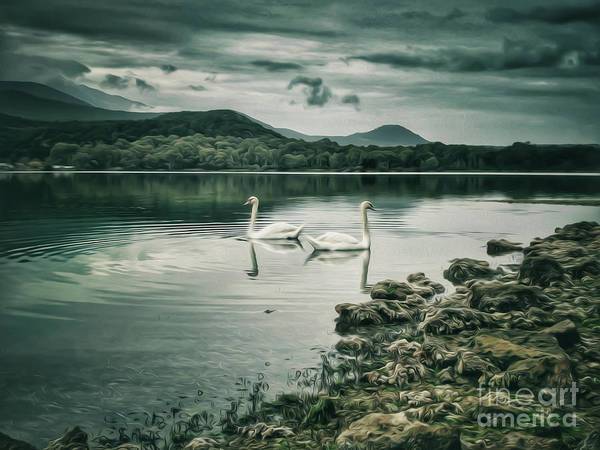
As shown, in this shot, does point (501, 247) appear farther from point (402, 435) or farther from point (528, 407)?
point (402, 435)

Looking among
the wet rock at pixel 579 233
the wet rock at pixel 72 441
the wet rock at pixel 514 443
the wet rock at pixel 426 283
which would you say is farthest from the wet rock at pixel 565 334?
the wet rock at pixel 579 233

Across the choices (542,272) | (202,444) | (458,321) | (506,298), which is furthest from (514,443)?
(542,272)

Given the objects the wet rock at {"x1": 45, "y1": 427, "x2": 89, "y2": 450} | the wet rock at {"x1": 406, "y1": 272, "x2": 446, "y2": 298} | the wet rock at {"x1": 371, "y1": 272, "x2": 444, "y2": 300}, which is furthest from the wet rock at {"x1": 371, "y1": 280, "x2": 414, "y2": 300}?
the wet rock at {"x1": 45, "y1": 427, "x2": 89, "y2": 450}

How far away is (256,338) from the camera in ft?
48.4

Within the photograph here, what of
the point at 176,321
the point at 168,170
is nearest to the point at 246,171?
the point at 168,170

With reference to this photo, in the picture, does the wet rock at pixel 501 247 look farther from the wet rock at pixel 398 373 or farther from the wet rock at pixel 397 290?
the wet rock at pixel 398 373

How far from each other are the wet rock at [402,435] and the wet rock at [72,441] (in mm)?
3355

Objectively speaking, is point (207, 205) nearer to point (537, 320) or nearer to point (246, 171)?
point (537, 320)

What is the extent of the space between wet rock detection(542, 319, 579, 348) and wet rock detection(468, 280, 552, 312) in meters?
2.68

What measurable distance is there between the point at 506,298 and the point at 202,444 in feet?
27.9

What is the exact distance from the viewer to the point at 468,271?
22.0 metres

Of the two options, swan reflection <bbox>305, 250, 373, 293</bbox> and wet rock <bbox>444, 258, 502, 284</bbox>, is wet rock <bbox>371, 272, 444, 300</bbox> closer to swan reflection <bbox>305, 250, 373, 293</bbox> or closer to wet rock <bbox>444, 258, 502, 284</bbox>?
wet rock <bbox>444, 258, 502, 284</bbox>

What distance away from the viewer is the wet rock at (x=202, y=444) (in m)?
9.34

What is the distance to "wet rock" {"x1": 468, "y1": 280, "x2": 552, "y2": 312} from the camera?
15398 millimetres
